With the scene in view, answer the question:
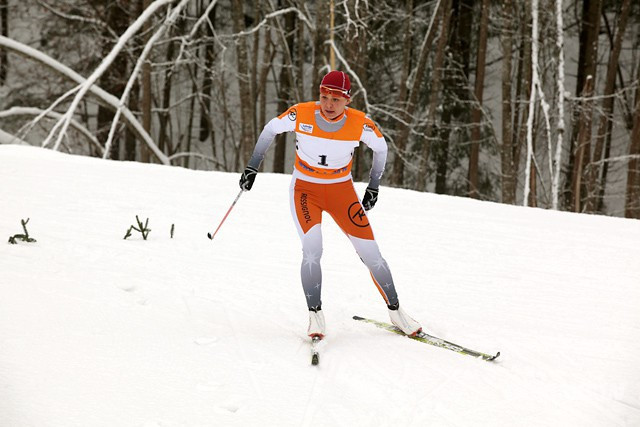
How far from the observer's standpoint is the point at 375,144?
4348 millimetres

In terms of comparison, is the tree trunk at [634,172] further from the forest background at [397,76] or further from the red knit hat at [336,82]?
the red knit hat at [336,82]

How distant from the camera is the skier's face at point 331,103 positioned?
391cm

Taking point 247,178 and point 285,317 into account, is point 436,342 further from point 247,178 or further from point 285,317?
point 247,178

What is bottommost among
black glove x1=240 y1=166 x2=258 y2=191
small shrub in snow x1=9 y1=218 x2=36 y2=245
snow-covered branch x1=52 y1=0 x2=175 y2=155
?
small shrub in snow x1=9 y1=218 x2=36 y2=245

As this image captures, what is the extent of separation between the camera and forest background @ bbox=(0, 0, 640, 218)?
36.1ft

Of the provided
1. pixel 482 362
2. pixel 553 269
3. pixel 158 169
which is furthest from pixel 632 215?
pixel 482 362

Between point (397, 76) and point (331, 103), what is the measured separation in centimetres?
2000

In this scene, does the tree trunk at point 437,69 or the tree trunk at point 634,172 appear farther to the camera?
the tree trunk at point 437,69

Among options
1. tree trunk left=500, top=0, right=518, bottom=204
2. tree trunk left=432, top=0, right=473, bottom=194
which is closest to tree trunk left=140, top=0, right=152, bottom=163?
tree trunk left=500, top=0, right=518, bottom=204

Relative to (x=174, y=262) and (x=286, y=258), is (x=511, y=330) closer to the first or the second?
(x=286, y=258)

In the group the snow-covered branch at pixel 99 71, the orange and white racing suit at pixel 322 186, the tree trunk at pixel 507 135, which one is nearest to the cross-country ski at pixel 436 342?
the orange and white racing suit at pixel 322 186

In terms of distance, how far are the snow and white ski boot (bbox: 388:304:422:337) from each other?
0.10 m

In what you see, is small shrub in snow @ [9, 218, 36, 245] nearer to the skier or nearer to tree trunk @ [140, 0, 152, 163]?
the skier

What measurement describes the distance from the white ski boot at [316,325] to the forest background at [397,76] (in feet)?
19.5
